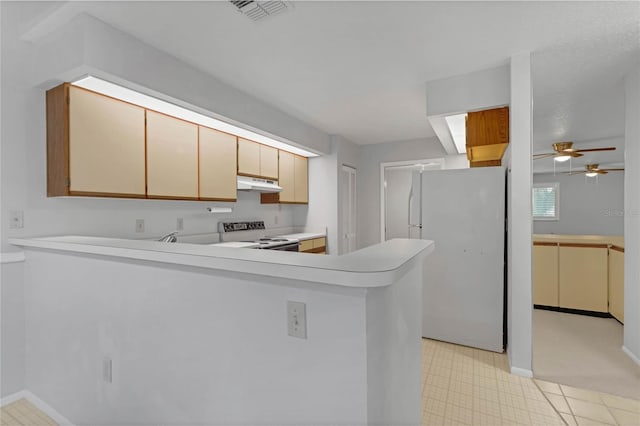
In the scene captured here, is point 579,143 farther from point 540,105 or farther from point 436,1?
point 436,1

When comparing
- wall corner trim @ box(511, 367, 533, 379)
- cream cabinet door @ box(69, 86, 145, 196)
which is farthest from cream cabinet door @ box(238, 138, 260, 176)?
wall corner trim @ box(511, 367, 533, 379)

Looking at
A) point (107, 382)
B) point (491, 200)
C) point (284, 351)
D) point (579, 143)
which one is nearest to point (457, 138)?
point (491, 200)

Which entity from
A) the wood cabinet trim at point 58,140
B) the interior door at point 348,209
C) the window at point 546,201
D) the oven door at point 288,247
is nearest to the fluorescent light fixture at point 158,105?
the wood cabinet trim at point 58,140

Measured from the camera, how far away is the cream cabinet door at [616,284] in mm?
3355

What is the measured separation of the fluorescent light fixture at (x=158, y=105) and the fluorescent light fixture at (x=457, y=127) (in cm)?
204

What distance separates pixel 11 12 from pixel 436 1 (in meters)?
2.69

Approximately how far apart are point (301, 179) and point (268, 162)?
892mm

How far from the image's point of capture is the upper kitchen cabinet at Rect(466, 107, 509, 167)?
2750 mm

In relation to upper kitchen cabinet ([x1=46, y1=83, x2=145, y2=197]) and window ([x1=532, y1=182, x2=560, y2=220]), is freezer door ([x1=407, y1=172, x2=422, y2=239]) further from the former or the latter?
window ([x1=532, y1=182, x2=560, y2=220])

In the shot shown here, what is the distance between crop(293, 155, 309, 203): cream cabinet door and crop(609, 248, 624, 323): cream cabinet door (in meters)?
3.90

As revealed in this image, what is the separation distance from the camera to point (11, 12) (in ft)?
6.53

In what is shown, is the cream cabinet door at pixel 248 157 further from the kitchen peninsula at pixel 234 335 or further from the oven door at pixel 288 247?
the kitchen peninsula at pixel 234 335

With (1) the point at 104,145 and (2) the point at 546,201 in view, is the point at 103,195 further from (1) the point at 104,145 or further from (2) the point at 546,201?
(2) the point at 546,201

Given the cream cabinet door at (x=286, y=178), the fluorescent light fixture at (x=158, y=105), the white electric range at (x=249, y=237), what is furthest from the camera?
the cream cabinet door at (x=286, y=178)
